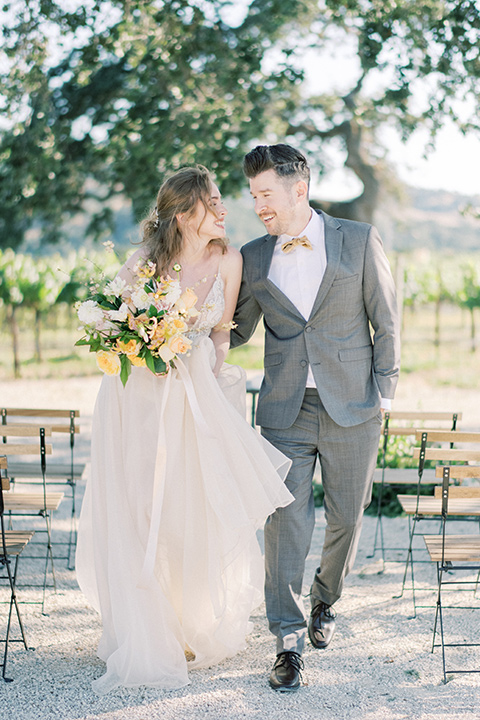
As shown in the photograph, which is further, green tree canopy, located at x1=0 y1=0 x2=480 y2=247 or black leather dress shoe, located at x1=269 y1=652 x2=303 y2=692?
green tree canopy, located at x1=0 y1=0 x2=480 y2=247

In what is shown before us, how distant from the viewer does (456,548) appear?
3.88 metres

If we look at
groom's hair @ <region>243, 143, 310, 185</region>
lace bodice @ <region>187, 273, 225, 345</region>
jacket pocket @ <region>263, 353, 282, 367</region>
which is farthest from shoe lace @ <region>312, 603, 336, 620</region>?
groom's hair @ <region>243, 143, 310, 185</region>

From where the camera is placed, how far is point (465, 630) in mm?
4133

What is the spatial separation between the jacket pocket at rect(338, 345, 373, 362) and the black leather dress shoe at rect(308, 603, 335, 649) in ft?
4.38

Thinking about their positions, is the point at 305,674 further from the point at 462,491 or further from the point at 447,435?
the point at 447,435

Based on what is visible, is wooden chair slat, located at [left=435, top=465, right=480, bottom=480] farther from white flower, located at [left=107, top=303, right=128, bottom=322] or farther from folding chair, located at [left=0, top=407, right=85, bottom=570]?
folding chair, located at [left=0, top=407, right=85, bottom=570]

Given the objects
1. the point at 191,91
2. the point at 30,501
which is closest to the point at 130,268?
the point at 30,501

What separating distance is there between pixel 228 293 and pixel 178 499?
1.07m

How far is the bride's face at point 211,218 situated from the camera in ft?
12.4

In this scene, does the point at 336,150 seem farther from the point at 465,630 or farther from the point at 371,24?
the point at 465,630

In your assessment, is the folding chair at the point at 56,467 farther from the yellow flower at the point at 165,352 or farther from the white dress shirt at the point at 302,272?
the white dress shirt at the point at 302,272

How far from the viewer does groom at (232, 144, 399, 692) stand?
3645 mm

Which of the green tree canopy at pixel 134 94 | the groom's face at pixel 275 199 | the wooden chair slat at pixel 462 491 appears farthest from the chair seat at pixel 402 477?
the green tree canopy at pixel 134 94

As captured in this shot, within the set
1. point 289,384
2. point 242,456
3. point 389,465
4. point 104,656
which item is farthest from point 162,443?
point 389,465
